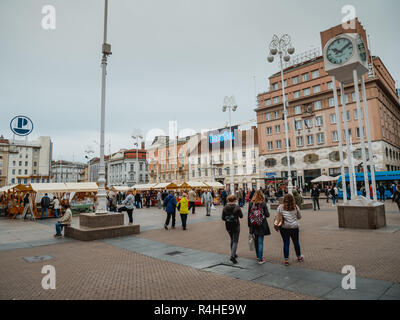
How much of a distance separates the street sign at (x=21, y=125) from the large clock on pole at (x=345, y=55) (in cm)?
1288

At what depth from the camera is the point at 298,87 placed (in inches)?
1839

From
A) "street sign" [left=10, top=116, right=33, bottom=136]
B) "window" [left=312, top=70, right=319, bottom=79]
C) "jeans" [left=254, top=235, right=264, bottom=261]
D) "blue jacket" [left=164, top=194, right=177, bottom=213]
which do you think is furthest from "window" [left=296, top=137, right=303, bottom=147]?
"street sign" [left=10, top=116, right=33, bottom=136]

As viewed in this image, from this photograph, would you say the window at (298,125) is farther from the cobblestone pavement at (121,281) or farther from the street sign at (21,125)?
the cobblestone pavement at (121,281)

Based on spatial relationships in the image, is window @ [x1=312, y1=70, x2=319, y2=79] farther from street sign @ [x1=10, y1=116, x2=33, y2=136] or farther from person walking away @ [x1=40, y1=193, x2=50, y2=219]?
street sign @ [x1=10, y1=116, x2=33, y2=136]

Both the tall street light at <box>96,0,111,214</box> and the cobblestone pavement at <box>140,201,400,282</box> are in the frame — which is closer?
the cobblestone pavement at <box>140,201,400,282</box>

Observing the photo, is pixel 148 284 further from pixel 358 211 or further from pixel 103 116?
pixel 358 211

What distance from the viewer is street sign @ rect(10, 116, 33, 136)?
9312 mm

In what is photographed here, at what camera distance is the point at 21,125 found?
960cm

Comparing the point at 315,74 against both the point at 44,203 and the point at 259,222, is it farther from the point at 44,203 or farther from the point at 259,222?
the point at 259,222

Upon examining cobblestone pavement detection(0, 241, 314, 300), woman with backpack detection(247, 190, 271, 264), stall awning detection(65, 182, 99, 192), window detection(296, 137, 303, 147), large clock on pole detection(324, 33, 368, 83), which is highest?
window detection(296, 137, 303, 147)

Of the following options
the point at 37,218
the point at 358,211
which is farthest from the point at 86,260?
the point at 37,218

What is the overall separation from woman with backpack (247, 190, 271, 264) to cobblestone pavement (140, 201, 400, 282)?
22.6 inches

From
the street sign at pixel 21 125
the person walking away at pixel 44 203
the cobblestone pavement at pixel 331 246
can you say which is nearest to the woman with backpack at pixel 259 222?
the cobblestone pavement at pixel 331 246

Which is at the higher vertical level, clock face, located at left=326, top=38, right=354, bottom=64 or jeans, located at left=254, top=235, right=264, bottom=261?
clock face, located at left=326, top=38, right=354, bottom=64
